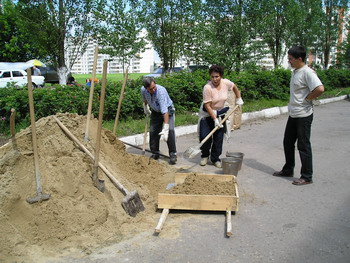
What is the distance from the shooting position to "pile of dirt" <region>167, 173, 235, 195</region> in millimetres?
4316

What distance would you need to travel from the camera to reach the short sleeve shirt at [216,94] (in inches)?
231

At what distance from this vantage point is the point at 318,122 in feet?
36.6

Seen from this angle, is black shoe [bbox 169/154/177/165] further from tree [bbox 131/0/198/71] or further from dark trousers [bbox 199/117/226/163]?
tree [bbox 131/0/198/71]

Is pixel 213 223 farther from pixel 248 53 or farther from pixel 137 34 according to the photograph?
pixel 137 34

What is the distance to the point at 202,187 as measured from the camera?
4.41 m

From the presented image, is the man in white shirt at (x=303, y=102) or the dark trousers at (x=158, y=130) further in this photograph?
the dark trousers at (x=158, y=130)

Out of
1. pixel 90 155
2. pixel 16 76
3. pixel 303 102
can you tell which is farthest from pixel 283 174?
pixel 16 76

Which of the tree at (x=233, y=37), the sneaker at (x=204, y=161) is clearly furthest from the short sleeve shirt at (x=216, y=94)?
the tree at (x=233, y=37)

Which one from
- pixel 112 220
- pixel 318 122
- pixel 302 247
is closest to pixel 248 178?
pixel 302 247

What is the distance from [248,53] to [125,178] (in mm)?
12017

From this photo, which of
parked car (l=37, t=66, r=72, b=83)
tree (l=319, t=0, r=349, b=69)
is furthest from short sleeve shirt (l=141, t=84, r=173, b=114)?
tree (l=319, t=0, r=349, b=69)

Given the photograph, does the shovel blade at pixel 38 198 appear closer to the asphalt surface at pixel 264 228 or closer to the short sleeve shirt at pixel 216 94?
the asphalt surface at pixel 264 228

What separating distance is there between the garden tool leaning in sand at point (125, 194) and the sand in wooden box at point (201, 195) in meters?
0.26

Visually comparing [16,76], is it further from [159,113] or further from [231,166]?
[231,166]
